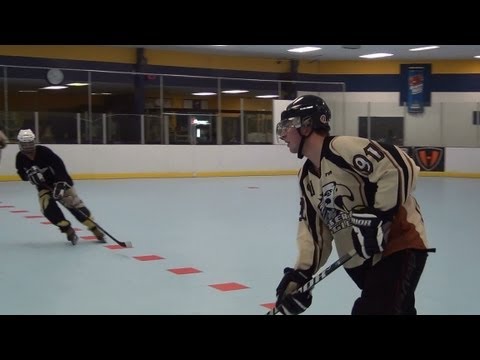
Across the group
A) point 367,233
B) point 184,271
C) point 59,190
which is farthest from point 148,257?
point 367,233

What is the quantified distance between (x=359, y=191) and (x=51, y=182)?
161 inches

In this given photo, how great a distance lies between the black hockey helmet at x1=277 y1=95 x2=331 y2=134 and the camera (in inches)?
82.6

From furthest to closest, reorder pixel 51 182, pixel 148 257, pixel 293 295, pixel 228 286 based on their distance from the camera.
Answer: pixel 51 182
pixel 148 257
pixel 228 286
pixel 293 295

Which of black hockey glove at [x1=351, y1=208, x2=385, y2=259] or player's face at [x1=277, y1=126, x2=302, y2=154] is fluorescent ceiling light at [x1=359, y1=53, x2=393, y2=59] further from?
black hockey glove at [x1=351, y1=208, x2=385, y2=259]

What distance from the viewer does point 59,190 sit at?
5496mm

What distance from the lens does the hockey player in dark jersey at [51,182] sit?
5531mm

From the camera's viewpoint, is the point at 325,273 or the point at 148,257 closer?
the point at 325,273

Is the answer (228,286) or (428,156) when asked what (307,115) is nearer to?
(228,286)

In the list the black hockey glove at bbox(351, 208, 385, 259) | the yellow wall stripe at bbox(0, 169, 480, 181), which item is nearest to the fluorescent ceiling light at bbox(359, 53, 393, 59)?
the yellow wall stripe at bbox(0, 169, 480, 181)

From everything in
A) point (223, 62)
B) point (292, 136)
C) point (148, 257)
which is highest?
point (223, 62)
